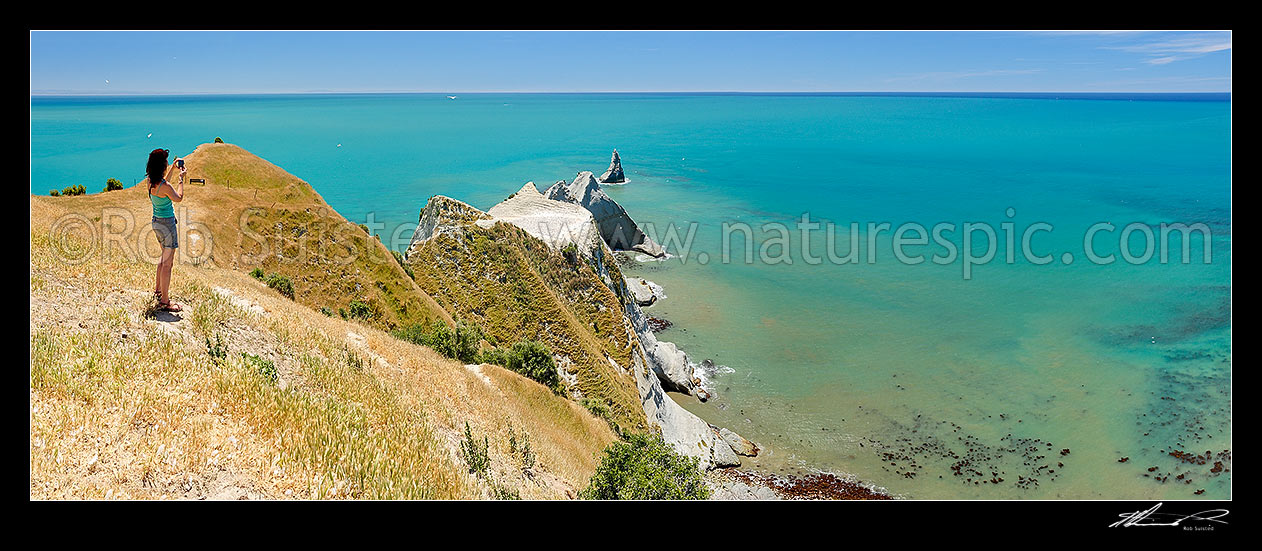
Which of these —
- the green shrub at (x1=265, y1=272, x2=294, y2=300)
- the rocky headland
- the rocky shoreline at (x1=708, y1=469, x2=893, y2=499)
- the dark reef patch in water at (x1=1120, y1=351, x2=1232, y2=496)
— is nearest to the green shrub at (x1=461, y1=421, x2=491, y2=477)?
the green shrub at (x1=265, y1=272, x2=294, y2=300)

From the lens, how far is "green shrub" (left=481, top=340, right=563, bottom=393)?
119 feet

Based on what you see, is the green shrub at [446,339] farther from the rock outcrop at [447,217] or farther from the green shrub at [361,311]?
the rock outcrop at [447,217]

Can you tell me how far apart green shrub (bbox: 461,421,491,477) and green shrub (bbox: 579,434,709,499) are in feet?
13.9

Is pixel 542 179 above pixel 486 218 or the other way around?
above

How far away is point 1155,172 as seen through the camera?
18738 cm

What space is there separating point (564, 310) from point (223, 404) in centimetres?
3578

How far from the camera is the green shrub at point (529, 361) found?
36188mm

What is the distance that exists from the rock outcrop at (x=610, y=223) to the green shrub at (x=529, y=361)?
62.1 m

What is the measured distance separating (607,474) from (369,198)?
142388mm

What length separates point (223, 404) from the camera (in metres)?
11.6
